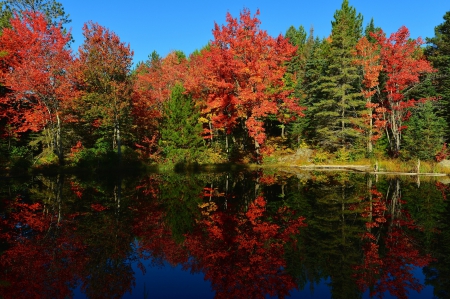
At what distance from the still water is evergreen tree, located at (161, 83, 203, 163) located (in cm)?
1459

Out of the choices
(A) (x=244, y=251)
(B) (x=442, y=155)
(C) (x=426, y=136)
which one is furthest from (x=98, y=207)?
(B) (x=442, y=155)

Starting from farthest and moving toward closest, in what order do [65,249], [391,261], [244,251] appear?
[65,249] → [244,251] → [391,261]

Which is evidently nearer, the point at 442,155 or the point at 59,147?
the point at 442,155

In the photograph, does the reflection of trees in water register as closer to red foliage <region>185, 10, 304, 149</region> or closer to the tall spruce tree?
red foliage <region>185, 10, 304, 149</region>

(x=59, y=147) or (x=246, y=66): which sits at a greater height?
(x=246, y=66)

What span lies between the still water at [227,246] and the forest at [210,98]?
43.5 ft

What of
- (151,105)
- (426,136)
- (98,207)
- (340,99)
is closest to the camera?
(98,207)

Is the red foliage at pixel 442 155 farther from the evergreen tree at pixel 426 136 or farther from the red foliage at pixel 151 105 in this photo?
the red foliage at pixel 151 105

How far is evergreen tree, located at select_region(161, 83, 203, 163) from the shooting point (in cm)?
2944

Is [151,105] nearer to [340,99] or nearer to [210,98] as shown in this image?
[210,98]

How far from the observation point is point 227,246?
829cm

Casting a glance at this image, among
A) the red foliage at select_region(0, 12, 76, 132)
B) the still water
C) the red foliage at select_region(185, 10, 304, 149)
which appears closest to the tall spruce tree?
the red foliage at select_region(185, 10, 304, 149)

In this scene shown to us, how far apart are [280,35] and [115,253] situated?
995 inches

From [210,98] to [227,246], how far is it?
23336 mm
